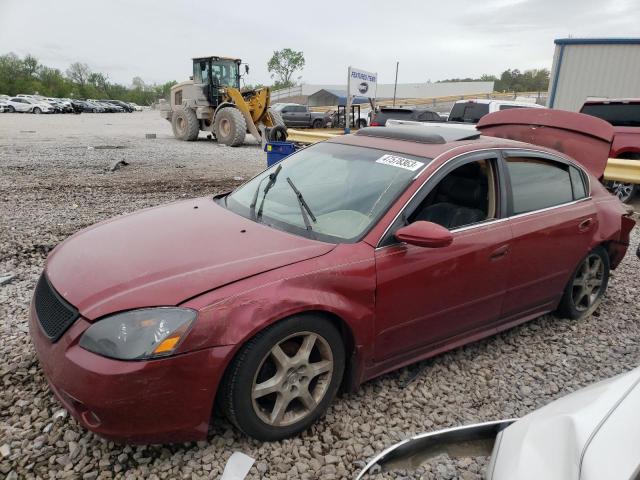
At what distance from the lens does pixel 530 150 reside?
3.40 metres

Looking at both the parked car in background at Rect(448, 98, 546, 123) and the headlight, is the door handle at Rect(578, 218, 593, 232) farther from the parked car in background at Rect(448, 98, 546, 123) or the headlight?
the parked car in background at Rect(448, 98, 546, 123)

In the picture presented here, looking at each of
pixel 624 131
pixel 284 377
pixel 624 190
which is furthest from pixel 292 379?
pixel 624 131

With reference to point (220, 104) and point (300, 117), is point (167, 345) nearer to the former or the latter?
point (220, 104)

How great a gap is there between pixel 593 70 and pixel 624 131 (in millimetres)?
6578

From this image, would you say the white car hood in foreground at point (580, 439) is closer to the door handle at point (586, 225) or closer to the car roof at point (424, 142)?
the car roof at point (424, 142)

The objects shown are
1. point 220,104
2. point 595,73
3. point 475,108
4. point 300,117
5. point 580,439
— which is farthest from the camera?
point 300,117

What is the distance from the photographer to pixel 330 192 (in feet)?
9.58

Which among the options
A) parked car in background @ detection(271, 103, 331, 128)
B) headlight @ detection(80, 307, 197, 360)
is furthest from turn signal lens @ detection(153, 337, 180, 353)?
parked car in background @ detection(271, 103, 331, 128)

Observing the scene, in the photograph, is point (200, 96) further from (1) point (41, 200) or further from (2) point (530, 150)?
(2) point (530, 150)

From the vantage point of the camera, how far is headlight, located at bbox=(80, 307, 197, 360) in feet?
6.36

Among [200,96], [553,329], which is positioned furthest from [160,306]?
[200,96]

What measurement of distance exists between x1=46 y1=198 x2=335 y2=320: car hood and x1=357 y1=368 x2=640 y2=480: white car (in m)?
1.05

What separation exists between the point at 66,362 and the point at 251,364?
789 millimetres

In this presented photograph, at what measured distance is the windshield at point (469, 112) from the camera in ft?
37.3
